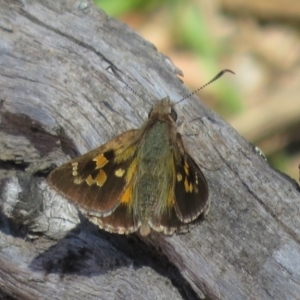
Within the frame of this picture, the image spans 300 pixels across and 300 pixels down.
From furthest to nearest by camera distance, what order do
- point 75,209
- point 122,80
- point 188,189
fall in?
point 122,80, point 75,209, point 188,189

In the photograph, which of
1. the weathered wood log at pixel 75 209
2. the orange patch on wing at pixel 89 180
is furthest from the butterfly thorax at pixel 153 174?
the orange patch on wing at pixel 89 180

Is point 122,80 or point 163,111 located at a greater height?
point 122,80

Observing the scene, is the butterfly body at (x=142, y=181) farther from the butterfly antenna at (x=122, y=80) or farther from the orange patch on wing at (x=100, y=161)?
the butterfly antenna at (x=122, y=80)

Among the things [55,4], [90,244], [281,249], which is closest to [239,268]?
[281,249]

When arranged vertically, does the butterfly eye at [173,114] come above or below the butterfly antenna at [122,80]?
below

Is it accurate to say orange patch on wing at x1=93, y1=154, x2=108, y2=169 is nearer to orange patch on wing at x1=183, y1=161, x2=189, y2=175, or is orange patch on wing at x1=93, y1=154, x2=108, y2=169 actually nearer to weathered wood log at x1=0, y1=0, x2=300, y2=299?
weathered wood log at x1=0, y1=0, x2=300, y2=299

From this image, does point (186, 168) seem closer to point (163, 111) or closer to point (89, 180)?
point (163, 111)

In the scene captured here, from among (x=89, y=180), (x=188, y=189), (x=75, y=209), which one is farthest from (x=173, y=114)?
(x=75, y=209)
